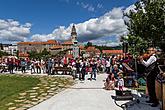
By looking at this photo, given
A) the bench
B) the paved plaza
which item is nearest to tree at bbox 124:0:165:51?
the paved plaza

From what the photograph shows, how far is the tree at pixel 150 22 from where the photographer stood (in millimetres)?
14445

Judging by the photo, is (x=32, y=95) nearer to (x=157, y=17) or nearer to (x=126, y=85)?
(x=126, y=85)

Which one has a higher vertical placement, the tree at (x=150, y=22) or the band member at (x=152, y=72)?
the tree at (x=150, y=22)

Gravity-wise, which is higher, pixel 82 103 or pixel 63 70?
pixel 63 70

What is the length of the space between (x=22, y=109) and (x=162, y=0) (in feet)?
28.0

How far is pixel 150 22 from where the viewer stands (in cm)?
1514

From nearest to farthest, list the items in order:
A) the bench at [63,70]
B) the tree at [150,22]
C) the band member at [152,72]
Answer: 1. the band member at [152,72]
2. the tree at [150,22]
3. the bench at [63,70]

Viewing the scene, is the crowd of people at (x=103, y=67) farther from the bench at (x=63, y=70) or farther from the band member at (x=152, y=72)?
the bench at (x=63, y=70)

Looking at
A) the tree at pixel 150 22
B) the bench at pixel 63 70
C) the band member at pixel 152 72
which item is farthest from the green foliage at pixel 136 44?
the bench at pixel 63 70

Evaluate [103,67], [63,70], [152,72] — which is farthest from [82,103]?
[103,67]

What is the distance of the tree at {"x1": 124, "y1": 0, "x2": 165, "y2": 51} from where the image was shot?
14.4 metres

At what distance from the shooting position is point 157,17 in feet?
48.9

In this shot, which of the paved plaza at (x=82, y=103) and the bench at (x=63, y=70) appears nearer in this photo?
the paved plaza at (x=82, y=103)

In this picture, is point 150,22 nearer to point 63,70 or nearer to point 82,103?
point 82,103
